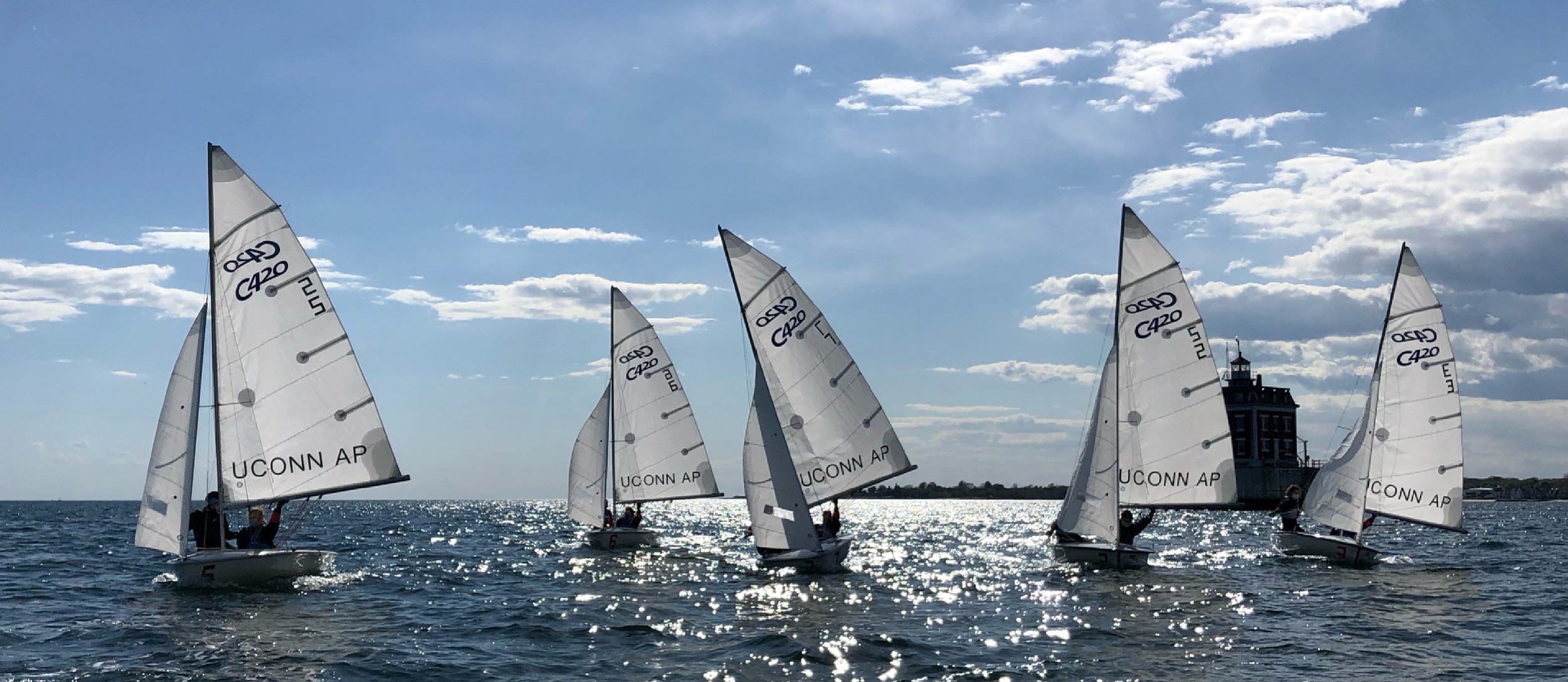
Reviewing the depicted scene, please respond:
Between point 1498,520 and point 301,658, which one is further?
point 1498,520

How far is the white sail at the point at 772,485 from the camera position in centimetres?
2877

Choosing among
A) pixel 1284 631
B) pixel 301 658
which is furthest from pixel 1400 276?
pixel 301 658

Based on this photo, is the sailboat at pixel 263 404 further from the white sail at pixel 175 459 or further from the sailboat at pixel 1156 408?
the sailboat at pixel 1156 408

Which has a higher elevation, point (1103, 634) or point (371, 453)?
point (371, 453)

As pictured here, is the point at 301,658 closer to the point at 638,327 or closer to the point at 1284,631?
the point at 1284,631

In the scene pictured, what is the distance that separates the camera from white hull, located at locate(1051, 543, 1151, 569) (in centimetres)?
3003

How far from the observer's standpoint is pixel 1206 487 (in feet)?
101

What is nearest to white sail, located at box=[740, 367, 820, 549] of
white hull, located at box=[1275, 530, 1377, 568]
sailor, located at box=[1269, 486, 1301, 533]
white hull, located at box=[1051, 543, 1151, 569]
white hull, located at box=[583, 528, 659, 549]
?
white hull, located at box=[1051, 543, 1151, 569]

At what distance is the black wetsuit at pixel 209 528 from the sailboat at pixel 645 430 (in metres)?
18.6

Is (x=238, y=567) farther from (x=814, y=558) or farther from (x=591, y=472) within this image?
(x=591, y=472)

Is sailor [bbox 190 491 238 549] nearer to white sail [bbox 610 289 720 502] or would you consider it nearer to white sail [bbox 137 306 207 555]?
white sail [bbox 137 306 207 555]

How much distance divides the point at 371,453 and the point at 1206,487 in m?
20.3

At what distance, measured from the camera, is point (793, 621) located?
21.9 m

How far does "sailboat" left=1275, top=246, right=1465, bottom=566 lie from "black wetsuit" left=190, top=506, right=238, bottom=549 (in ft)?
95.5
